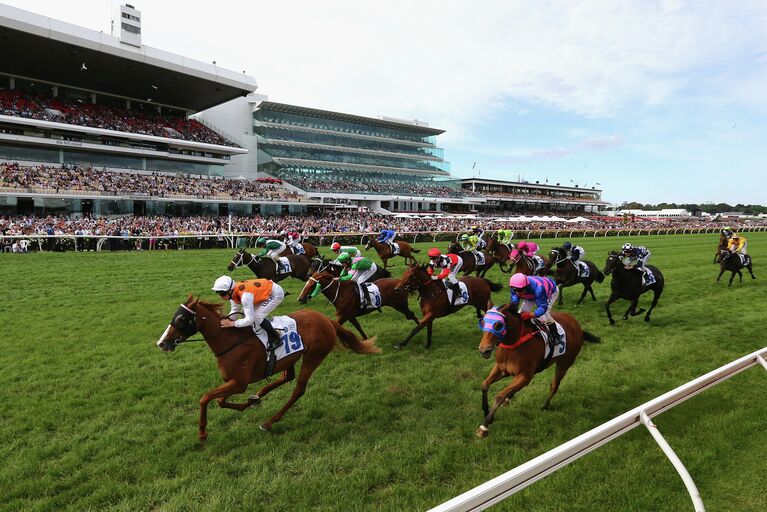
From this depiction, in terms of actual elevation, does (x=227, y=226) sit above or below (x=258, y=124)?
below

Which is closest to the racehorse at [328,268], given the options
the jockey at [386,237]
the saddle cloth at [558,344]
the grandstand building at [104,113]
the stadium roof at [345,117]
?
the saddle cloth at [558,344]

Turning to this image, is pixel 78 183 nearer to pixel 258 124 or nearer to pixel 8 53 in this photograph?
pixel 8 53

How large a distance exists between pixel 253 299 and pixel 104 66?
45.2 meters

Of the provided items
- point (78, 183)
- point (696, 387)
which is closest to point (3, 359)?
point (696, 387)

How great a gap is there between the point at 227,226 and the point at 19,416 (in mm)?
25682

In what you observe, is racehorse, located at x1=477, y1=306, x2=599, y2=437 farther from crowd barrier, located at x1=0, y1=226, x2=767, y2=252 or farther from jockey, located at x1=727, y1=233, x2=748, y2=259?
crowd barrier, located at x1=0, y1=226, x2=767, y2=252

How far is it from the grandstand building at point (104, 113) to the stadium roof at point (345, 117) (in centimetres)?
943

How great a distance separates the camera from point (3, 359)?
20.6 ft

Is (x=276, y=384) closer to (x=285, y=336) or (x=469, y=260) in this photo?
(x=285, y=336)

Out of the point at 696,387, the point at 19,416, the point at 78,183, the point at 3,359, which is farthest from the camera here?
the point at 78,183

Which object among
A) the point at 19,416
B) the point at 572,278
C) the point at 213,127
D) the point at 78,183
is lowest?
the point at 19,416

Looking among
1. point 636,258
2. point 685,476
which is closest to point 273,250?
point 636,258

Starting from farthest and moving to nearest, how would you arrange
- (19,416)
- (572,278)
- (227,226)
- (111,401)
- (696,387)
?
(227,226), (572,278), (111,401), (19,416), (696,387)

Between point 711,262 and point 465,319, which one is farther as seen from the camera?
point 711,262
